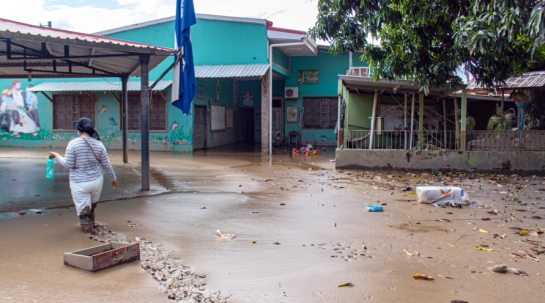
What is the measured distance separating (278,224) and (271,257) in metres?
1.47

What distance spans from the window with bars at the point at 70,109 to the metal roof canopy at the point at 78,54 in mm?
6302

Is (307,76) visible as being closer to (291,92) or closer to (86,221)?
(291,92)

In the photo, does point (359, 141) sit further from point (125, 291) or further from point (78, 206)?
point (125, 291)

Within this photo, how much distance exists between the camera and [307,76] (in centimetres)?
2234

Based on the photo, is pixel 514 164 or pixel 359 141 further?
pixel 359 141

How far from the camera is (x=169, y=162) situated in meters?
14.4

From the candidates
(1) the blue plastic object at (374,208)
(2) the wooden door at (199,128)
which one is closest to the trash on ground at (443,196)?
(1) the blue plastic object at (374,208)

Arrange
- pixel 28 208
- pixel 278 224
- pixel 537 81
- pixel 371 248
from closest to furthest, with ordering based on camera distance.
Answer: pixel 371 248, pixel 278 224, pixel 28 208, pixel 537 81

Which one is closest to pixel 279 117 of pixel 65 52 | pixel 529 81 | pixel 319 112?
pixel 319 112

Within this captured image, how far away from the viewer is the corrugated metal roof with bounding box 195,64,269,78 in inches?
672

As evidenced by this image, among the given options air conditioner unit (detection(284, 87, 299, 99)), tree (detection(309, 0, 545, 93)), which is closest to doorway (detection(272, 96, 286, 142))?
air conditioner unit (detection(284, 87, 299, 99))

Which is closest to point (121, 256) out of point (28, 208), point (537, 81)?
point (28, 208)

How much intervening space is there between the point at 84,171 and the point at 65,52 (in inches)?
177

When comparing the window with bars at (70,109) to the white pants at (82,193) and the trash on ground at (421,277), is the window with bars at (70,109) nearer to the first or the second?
the white pants at (82,193)
